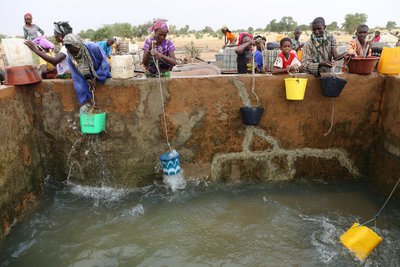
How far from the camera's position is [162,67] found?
4383mm

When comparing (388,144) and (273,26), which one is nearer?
(388,144)

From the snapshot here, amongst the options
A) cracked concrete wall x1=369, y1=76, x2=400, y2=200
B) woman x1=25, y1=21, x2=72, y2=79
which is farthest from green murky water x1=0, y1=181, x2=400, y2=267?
woman x1=25, y1=21, x2=72, y2=79

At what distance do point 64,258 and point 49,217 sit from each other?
81cm

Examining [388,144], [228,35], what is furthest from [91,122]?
[228,35]

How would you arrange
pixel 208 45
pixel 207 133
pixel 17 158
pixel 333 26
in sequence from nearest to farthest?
pixel 17 158
pixel 207 133
pixel 208 45
pixel 333 26

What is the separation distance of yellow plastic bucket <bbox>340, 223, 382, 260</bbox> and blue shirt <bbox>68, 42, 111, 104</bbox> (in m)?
3.14

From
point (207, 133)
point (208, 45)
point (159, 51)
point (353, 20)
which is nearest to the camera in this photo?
point (207, 133)

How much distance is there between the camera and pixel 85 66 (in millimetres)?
3857

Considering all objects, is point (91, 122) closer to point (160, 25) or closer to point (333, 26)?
point (160, 25)

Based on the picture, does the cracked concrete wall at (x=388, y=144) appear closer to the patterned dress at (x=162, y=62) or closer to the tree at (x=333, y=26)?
the patterned dress at (x=162, y=62)

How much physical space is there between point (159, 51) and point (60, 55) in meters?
1.23

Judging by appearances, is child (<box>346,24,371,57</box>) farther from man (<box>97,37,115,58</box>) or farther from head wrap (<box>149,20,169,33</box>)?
man (<box>97,37,115,58</box>)

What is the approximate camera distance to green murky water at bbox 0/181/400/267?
3133 millimetres

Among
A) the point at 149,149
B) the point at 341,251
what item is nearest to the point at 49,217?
the point at 149,149
